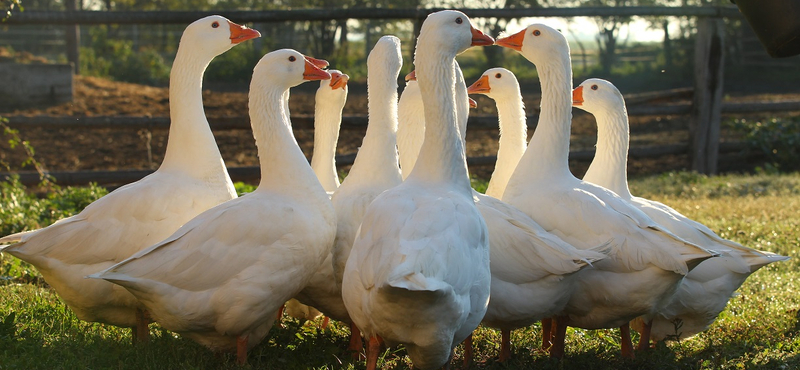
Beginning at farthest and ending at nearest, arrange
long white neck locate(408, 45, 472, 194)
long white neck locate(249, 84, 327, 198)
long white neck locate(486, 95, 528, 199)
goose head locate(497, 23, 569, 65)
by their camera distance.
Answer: long white neck locate(486, 95, 528, 199) → goose head locate(497, 23, 569, 65) → long white neck locate(249, 84, 327, 198) → long white neck locate(408, 45, 472, 194)

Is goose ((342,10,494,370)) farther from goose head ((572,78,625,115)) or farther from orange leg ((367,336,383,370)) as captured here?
goose head ((572,78,625,115))

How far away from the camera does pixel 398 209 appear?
12.6ft

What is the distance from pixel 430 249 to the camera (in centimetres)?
349

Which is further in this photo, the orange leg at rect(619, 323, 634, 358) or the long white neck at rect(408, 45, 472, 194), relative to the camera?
the orange leg at rect(619, 323, 634, 358)

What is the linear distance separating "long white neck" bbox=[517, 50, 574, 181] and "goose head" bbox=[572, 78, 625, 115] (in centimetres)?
56

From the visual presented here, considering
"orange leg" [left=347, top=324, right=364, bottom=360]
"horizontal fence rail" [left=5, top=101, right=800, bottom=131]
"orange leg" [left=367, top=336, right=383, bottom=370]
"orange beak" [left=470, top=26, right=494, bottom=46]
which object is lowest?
"orange leg" [left=347, top=324, right=364, bottom=360]

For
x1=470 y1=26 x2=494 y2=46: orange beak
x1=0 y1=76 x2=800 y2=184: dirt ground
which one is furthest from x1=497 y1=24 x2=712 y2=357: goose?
x1=0 y1=76 x2=800 y2=184: dirt ground

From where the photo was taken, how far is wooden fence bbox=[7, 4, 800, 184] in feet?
29.3

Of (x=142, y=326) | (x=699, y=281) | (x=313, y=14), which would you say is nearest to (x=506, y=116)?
(x=699, y=281)

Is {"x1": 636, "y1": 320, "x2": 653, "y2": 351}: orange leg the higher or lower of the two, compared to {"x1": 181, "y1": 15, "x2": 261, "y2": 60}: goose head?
lower

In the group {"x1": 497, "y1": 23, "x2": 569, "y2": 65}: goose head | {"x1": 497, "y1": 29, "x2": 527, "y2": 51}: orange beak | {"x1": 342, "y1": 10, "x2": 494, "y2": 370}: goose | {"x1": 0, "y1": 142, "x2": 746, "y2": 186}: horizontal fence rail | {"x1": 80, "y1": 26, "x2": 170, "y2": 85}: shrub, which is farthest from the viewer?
{"x1": 80, "y1": 26, "x2": 170, "y2": 85}: shrub

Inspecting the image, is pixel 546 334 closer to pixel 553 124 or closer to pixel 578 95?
pixel 553 124

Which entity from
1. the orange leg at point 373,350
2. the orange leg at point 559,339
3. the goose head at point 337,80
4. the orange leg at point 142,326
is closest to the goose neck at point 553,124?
the orange leg at point 559,339

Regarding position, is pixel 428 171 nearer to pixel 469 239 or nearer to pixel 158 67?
pixel 469 239
